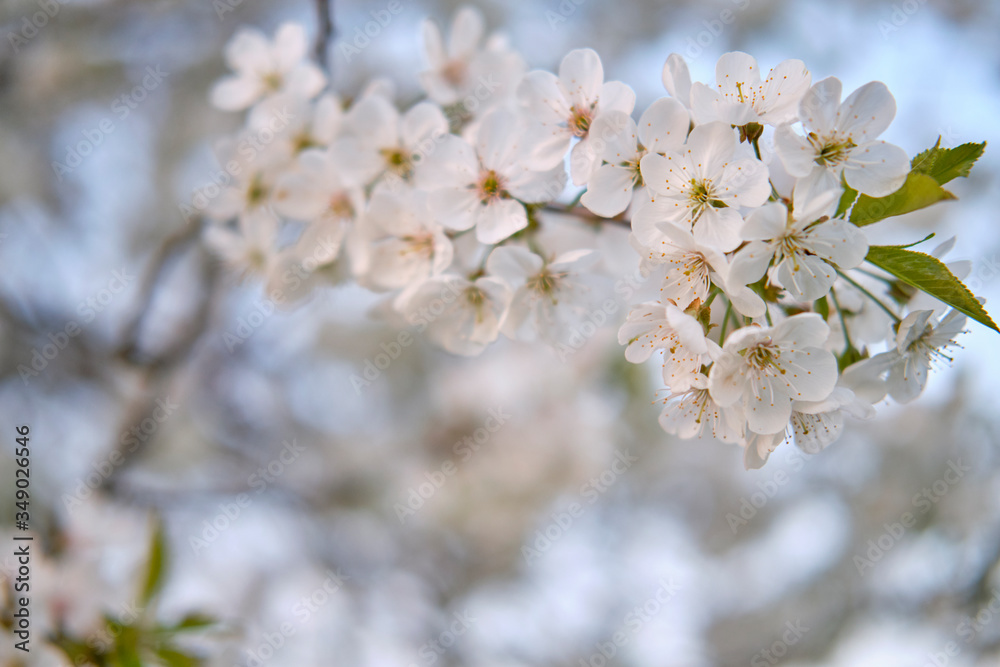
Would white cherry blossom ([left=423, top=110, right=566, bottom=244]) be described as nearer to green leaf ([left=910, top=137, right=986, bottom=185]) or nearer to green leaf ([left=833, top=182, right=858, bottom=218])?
green leaf ([left=833, top=182, right=858, bottom=218])

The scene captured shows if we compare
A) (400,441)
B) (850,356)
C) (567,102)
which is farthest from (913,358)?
(400,441)

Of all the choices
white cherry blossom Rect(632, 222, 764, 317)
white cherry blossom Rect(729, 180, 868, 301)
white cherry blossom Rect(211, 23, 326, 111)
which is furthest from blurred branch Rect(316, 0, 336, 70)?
white cherry blossom Rect(729, 180, 868, 301)

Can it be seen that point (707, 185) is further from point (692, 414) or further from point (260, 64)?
point (260, 64)

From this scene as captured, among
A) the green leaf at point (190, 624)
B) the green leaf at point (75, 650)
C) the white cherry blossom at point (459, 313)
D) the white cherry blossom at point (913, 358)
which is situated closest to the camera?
the white cherry blossom at point (913, 358)

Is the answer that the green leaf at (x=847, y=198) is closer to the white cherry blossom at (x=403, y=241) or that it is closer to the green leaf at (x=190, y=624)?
the white cherry blossom at (x=403, y=241)

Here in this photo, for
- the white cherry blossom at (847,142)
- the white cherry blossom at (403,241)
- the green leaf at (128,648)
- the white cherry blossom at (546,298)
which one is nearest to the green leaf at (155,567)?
the green leaf at (128,648)

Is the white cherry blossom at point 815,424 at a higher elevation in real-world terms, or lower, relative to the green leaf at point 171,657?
higher

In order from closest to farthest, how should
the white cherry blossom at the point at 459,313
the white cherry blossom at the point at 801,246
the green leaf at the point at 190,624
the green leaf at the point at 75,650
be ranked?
1. the white cherry blossom at the point at 801,246
2. the white cherry blossom at the point at 459,313
3. the green leaf at the point at 75,650
4. the green leaf at the point at 190,624
